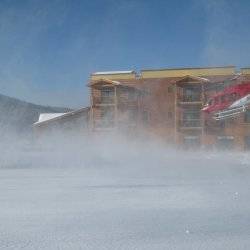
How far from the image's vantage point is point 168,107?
28.4 metres

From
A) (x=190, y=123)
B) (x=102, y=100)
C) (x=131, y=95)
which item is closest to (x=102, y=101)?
(x=102, y=100)

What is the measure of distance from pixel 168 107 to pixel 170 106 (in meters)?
0.15

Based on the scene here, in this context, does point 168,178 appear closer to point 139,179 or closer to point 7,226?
point 139,179

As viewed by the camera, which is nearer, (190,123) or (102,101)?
(190,123)

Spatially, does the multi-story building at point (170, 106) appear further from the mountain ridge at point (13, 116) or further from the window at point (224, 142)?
the mountain ridge at point (13, 116)

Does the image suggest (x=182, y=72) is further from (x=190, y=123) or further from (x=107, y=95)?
(x=107, y=95)

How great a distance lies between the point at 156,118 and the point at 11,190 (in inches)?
847

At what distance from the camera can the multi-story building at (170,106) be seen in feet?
89.8

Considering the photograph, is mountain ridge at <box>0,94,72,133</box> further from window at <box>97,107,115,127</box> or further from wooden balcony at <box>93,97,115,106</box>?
window at <box>97,107,115,127</box>

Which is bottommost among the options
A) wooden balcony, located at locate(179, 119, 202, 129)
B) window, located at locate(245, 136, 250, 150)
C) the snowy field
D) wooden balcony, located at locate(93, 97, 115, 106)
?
the snowy field

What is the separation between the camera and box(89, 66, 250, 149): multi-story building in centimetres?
2736

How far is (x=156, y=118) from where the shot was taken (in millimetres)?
28750

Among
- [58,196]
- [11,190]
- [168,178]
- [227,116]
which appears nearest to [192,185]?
[168,178]

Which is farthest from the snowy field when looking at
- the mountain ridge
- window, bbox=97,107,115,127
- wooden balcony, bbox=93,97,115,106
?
wooden balcony, bbox=93,97,115,106
